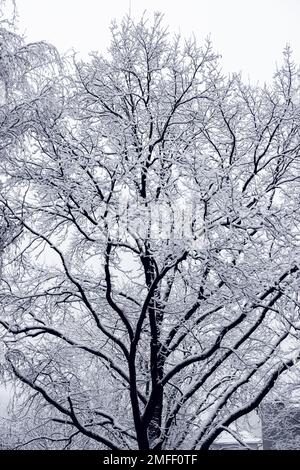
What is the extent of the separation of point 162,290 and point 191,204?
2.15 m

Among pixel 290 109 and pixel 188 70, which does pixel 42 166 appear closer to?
pixel 188 70

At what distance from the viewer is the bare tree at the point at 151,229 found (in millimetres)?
5301

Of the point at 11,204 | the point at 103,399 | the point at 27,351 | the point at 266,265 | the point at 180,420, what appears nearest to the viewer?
the point at 266,265

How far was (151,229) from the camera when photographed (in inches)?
205

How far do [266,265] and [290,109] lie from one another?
2.67 m

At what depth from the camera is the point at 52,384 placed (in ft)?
20.1

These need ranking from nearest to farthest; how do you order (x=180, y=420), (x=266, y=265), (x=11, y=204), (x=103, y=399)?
(x=266, y=265) < (x=11, y=204) < (x=180, y=420) < (x=103, y=399)

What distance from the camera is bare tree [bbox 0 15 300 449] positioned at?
5301mm

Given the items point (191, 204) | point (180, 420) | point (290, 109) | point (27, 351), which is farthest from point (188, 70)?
point (180, 420)

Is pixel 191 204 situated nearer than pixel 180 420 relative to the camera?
Yes

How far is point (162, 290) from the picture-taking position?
279 inches

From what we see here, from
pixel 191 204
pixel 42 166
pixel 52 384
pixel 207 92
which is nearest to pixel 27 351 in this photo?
pixel 52 384

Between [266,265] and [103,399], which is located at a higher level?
[266,265]
